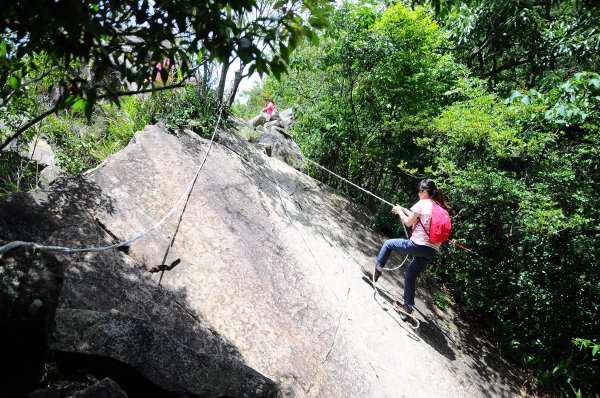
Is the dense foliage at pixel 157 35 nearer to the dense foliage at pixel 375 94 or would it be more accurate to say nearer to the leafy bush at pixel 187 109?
the leafy bush at pixel 187 109

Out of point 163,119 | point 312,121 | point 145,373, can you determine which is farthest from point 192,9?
point 312,121

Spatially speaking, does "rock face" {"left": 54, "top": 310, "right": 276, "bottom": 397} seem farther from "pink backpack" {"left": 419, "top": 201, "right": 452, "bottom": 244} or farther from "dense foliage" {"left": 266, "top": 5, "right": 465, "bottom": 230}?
"dense foliage" {"left": 266, "top": 5, "right": 465, "bottom": 230}

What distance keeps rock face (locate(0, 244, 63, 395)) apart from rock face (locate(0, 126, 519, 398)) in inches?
17.7

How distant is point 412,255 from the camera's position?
5.46 m

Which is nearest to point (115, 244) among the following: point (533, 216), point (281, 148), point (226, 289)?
point (226, 289)

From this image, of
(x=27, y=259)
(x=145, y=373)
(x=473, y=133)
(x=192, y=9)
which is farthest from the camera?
(x=473, y=133)

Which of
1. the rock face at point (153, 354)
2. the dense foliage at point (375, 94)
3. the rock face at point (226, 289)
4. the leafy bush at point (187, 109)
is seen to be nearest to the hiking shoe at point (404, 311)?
the rock face at point (226, 289)

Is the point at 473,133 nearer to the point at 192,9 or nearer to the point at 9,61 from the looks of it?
the point at 192,9

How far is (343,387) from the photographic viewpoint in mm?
4082

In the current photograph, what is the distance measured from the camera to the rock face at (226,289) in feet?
10.1

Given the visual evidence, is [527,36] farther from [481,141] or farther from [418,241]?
[418,241]

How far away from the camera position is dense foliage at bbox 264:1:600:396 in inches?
Result: 226

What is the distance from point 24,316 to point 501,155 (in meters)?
6.08

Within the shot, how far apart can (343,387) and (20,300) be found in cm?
329
